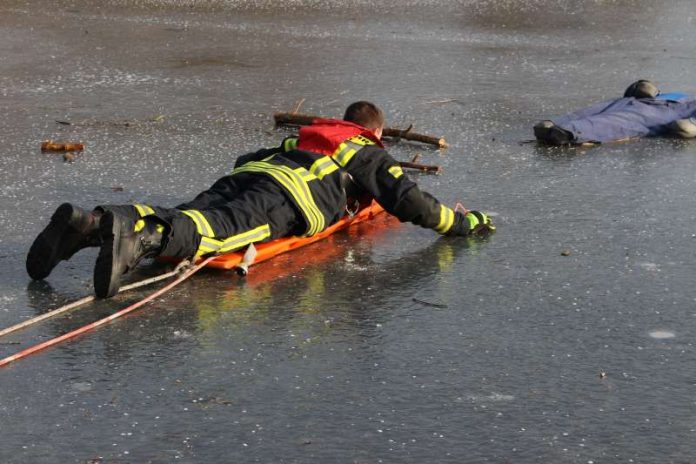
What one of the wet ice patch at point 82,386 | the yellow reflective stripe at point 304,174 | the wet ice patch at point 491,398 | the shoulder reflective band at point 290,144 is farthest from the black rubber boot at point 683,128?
the wet ice patch at point 82,386

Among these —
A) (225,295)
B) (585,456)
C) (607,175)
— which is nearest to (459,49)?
(607,175)

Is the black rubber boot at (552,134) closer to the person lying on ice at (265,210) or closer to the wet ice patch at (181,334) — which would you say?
the person lying on ice at (265,210)

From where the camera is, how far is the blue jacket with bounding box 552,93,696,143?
7605mm

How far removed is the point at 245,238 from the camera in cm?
521

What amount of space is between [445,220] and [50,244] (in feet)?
5.82

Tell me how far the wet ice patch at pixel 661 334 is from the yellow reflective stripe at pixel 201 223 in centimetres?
182

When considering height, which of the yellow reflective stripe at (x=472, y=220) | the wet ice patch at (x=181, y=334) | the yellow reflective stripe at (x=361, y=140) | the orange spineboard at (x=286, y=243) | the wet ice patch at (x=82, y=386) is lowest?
the wet ice patch at (x=82, y=386)

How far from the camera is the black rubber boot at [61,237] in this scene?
4793 mm

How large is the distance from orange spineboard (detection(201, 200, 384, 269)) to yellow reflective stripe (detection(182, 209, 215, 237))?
0.41 feet

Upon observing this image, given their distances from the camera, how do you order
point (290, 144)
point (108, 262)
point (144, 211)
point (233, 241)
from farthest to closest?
point (290, 144)
point (233, 241)
point (144, 211)
point (108, 262)

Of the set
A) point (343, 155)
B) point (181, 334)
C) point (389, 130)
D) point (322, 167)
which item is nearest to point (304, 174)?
point (322, 167)

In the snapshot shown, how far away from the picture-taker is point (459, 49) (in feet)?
35.1

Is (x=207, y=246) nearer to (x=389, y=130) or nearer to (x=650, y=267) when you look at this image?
(x=650, y=267)

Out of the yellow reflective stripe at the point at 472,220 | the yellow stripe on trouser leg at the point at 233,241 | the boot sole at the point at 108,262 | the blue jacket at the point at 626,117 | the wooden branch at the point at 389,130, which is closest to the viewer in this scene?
the boot sole at the point at 108,262
